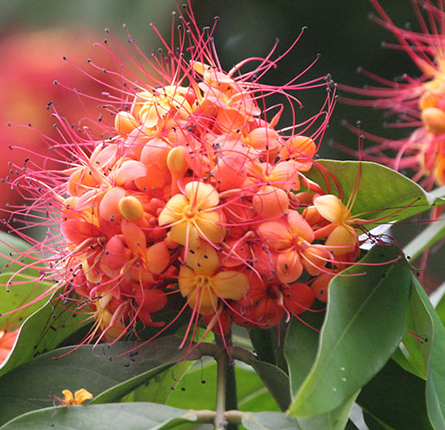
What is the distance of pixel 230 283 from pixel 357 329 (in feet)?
0.49

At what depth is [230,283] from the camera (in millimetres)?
770

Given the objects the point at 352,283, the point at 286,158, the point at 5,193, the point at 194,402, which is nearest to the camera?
the point at 352,283

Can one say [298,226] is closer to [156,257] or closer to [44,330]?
[156,257]

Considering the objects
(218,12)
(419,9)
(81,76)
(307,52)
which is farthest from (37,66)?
(419,9)

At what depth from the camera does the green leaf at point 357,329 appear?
0.64 m

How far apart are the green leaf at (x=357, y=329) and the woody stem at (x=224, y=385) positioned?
16cm

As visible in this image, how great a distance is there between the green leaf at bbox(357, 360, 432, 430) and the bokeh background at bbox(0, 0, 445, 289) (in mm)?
1249

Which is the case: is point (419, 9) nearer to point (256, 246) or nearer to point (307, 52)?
point (307, 52)

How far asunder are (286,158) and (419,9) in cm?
144

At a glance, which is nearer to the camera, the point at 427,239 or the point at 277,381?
the point at 277,381

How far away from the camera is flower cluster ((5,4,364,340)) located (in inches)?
30.2

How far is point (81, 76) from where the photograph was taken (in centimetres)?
209

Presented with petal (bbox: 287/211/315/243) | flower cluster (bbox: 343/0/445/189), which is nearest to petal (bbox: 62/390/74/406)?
petal (bbox: 287/211/315/243)

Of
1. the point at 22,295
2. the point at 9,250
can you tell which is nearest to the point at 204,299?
the point at 22,295
